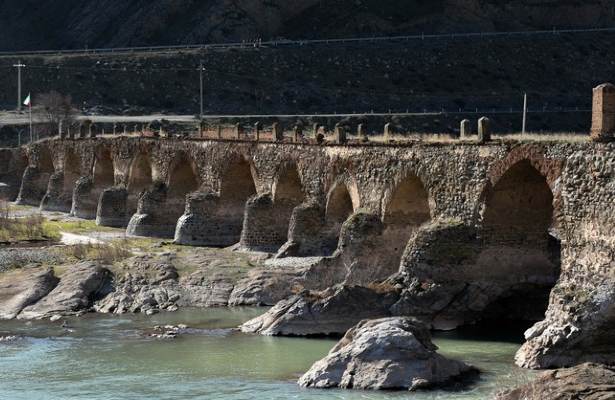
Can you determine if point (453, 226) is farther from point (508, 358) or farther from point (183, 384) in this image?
point (183, 384)

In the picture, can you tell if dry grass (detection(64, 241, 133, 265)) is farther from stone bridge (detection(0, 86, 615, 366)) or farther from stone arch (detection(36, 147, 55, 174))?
stone arch (detection(36, 147, 55, 174))

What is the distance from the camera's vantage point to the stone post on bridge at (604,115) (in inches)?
1177

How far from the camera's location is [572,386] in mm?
22438

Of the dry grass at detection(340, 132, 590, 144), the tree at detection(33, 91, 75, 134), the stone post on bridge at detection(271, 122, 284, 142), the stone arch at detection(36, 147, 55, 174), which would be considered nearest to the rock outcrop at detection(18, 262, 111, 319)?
the dry grass at detection(340, 132, 590, 144)

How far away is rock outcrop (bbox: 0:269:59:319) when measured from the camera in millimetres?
38344

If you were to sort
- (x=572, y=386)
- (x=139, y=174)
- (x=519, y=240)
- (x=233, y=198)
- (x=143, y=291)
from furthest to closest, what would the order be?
1. (x=139, y=174)
2. (x=233, y=198)
3. (x=143, y=291)
4. (x=519, y=240)
5. (x=572, y=386)

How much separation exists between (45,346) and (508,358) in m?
11.1

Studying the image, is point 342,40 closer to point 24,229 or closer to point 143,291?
point 24,229

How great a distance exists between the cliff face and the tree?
23.7 metres

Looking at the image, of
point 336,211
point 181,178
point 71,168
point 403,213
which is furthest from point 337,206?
point 71,168

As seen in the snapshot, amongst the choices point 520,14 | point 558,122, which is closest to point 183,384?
point 558,122

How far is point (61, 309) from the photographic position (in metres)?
38.1

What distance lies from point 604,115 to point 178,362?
10.8m

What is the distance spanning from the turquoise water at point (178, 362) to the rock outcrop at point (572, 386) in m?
2.80
